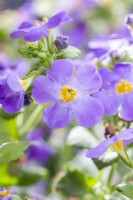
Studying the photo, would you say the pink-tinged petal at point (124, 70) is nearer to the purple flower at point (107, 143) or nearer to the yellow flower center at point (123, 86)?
the yellow flower center at point (123, 86)

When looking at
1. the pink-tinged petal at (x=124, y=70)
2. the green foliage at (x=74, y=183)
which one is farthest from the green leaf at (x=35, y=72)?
the green foliage at (x=74, y=183)

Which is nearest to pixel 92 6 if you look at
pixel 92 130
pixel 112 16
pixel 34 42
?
pixel 112 16

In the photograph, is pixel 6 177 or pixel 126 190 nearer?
pixel 126 190

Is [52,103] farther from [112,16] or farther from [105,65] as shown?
[112,16]

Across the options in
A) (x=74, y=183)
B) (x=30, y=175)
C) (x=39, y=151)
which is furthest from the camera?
(x=39, y=151)

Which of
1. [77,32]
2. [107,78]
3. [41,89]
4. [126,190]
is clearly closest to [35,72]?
[41,89]

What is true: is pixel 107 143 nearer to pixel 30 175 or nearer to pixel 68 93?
pixel 68 93
